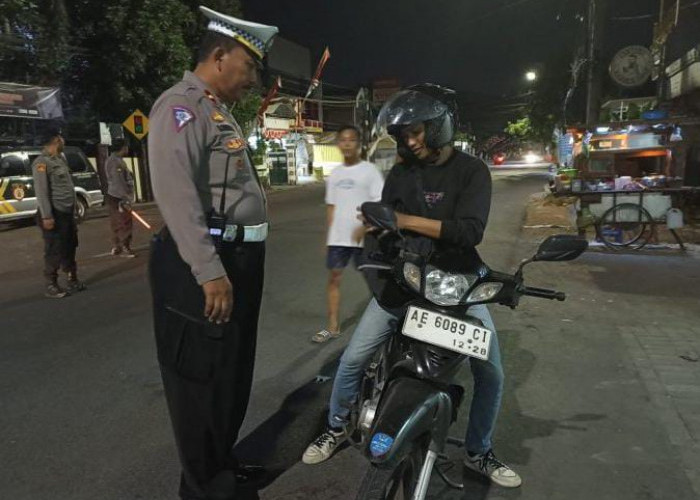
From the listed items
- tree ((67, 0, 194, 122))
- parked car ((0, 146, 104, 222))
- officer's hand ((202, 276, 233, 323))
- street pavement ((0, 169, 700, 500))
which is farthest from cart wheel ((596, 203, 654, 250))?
tree ((67, 0, 194, 122))

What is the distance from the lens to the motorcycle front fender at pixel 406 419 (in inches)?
79.4

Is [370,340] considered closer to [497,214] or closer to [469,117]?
[497,214]

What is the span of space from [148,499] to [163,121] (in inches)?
72.9

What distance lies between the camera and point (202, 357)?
2287 millimetres

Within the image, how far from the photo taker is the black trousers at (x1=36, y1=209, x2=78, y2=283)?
6664mm

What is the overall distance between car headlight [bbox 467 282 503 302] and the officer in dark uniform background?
5839mm

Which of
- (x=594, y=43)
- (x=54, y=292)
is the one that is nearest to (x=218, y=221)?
(x=54, y=292)

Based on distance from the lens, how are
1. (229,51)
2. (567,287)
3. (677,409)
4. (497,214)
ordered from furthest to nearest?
(497,214) → (567,287) → (677,409) → (229,51)

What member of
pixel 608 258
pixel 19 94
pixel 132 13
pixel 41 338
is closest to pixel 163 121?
pixel 41 338

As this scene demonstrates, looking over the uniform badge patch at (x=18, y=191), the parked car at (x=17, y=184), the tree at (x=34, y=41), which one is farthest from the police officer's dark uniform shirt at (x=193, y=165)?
the tree at (x=34, y=41)

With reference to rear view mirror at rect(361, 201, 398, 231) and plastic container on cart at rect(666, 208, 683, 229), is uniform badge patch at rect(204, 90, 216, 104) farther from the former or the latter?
plastic container on cart at rect(666, 208, 683, 229)

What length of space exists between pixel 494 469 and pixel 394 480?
0.94 meters

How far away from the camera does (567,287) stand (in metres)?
6.79

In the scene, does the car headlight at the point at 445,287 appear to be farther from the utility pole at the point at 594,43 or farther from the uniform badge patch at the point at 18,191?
the uniform badge patch at the point at 18,191
